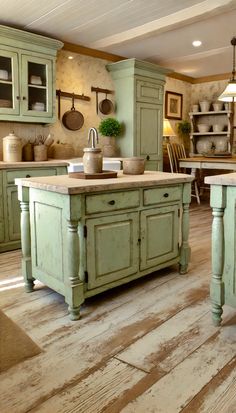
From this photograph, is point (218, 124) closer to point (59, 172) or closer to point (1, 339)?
point (59, 172)

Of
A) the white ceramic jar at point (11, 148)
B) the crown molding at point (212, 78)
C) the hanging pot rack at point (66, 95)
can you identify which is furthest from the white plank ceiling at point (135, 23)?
the crown molding at point (212, 78)

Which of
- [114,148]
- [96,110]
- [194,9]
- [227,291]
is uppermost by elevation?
[194,9]

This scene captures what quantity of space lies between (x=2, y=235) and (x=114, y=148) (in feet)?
6.94

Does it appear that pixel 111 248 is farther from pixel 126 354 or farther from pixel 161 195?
pixel 126 354

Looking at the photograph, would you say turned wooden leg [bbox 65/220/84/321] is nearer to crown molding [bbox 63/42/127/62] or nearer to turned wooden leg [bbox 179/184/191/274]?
turned wooden leg [bbox 179/184/191/274]

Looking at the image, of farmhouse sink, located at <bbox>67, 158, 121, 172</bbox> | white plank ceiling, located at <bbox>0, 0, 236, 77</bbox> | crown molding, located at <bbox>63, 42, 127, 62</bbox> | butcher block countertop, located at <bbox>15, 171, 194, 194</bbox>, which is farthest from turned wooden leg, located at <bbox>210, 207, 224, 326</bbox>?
crown molding, located at <bbox>63, 42, 127, 62</bbox>

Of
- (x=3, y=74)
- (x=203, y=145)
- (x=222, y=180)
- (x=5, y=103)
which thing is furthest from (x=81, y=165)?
(x=203, y=145)

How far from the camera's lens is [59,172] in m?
3.83

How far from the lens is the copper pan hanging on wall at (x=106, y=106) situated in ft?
16.3

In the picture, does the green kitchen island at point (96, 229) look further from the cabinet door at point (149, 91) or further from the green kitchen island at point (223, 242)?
the cabinet door at point (149, 91)

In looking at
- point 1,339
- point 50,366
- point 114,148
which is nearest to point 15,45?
point 114,148

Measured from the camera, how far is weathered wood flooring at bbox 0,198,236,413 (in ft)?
4.53

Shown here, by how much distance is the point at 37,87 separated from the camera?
12.7 ft

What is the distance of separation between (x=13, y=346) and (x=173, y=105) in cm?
575
